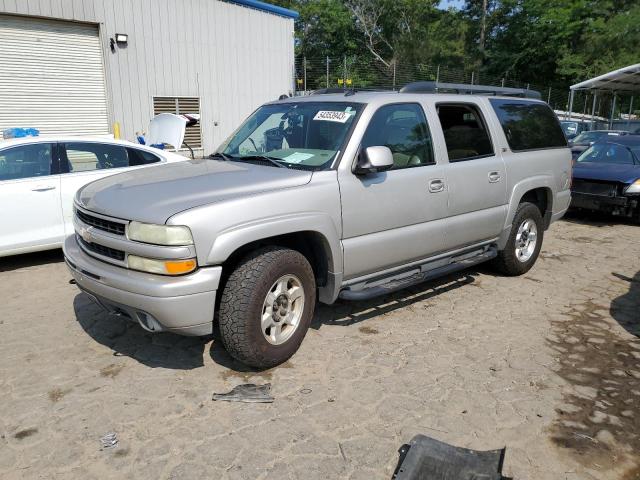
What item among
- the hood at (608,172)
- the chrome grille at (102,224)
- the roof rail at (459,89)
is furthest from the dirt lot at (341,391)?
the hood at (608,172)

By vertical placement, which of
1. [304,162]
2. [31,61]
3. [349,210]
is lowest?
[349,210]

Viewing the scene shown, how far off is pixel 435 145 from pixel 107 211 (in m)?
2.76

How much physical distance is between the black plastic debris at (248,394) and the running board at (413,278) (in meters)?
0.96

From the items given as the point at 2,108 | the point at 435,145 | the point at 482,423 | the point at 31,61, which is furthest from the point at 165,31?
the point at 482,423

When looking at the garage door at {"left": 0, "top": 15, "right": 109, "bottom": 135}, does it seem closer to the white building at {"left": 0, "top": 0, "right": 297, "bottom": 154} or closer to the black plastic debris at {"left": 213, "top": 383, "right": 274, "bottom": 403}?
the white building at {"left": 0, "top": 0, "right": 297, "bottom": 154}

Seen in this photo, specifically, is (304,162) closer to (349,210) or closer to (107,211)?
(349,210)

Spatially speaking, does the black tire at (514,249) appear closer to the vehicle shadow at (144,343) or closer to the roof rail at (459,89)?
the roof rail at (459,89)

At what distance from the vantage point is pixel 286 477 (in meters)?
2.78

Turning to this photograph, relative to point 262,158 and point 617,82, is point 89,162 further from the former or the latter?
point 617,82

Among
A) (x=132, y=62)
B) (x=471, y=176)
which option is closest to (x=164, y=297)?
(x=471, y=176)

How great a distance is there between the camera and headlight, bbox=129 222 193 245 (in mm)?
3203

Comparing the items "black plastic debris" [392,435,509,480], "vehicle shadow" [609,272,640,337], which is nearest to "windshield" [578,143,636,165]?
"vehicle shadow" [609,272,640,337]

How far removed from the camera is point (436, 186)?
4.68 m

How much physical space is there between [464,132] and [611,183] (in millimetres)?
5025
